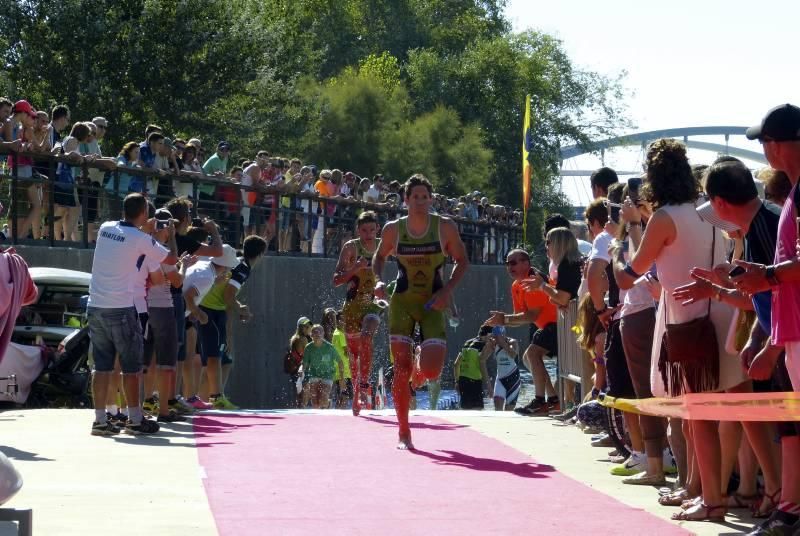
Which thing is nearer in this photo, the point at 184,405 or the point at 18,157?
the point at 184,405

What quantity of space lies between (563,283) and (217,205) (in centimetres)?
1095

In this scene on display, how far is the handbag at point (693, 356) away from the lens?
7.47m

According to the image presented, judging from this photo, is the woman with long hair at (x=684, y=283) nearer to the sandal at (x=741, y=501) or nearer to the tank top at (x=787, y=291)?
the sandal at (x=741, y=501)

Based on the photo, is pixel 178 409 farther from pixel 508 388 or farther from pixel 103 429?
pixel 508 388

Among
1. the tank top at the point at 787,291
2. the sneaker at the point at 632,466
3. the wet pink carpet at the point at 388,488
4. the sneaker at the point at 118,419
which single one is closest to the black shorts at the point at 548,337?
the wet pink carpet at the point at 388,488

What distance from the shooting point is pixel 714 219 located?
293 inches

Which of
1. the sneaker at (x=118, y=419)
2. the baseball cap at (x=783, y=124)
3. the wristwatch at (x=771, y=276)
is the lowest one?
the sneaker at (x=118, y=419)

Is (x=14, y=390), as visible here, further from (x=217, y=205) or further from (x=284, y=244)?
(x=284, y=244)

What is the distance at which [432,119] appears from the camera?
68500 millimetres

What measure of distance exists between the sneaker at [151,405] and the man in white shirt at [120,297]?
188cm

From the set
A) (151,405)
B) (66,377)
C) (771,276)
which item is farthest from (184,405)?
(771,276)

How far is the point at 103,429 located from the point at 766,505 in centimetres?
589

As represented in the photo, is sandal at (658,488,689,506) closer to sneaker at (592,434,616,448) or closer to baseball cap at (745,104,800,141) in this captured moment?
baseball cap at (745,104,800,141)

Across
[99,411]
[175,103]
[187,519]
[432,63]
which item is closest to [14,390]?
[99,411]
